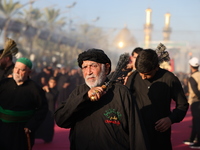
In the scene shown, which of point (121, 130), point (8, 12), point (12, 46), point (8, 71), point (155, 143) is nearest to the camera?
point (121, 130)

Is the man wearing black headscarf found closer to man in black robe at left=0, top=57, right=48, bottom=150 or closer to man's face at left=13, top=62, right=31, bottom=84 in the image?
man in black robe at left=0, top=57, right=48, bottom=150

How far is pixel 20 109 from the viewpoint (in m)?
6.41

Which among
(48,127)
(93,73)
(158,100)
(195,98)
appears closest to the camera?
(93,73)

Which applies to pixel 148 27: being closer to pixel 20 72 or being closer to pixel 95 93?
pixel 20 72

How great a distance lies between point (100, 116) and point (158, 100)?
1.73 metres

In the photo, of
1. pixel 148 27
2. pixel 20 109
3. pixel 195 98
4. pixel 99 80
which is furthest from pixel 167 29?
pixel 99 80

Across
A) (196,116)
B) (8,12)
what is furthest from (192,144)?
(8,12)

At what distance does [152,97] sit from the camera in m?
5.72

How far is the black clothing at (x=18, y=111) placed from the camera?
6316mm

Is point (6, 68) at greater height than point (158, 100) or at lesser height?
greater

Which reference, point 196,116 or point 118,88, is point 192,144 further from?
point 118,88

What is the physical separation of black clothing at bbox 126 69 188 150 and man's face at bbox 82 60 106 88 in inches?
57.4

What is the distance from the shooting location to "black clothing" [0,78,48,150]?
→ 20.7 ft

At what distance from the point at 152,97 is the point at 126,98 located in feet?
5.44
